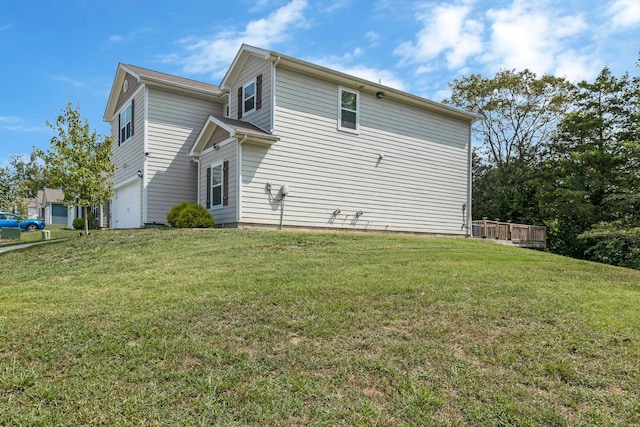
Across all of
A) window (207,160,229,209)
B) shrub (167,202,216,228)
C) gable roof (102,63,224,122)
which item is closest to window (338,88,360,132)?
window (207,160,229,209)

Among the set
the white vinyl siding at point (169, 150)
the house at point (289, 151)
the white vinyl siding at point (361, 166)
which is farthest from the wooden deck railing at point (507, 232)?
→ the white vinyl siding at point (169, 150)

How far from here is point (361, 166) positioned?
1472 cm

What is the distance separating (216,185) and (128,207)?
5146 millimetres

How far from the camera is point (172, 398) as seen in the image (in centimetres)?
311

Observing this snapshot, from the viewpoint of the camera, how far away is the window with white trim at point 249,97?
14117 millimetres

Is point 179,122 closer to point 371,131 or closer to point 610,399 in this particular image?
point 371,131

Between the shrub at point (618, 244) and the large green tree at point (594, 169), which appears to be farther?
the large green tree at point (594, 169)

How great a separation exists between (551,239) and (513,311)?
844 inches

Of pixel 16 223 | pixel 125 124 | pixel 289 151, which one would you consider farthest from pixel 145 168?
pixel 16 223

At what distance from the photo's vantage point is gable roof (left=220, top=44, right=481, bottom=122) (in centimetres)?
1297

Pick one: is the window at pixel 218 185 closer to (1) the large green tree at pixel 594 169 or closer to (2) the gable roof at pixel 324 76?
(2) the gable roof at pixel 324 76

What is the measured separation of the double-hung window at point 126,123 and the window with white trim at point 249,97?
4.97 meters

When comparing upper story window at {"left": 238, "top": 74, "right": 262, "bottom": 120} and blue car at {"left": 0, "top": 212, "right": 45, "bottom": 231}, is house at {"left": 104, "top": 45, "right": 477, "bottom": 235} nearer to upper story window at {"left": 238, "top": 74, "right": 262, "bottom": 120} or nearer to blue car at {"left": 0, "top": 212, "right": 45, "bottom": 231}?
upper story window at {"left": 238, "top": 74, "right": 262, "bottom": 120}

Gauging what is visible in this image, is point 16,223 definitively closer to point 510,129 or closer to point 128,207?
point 128,207
